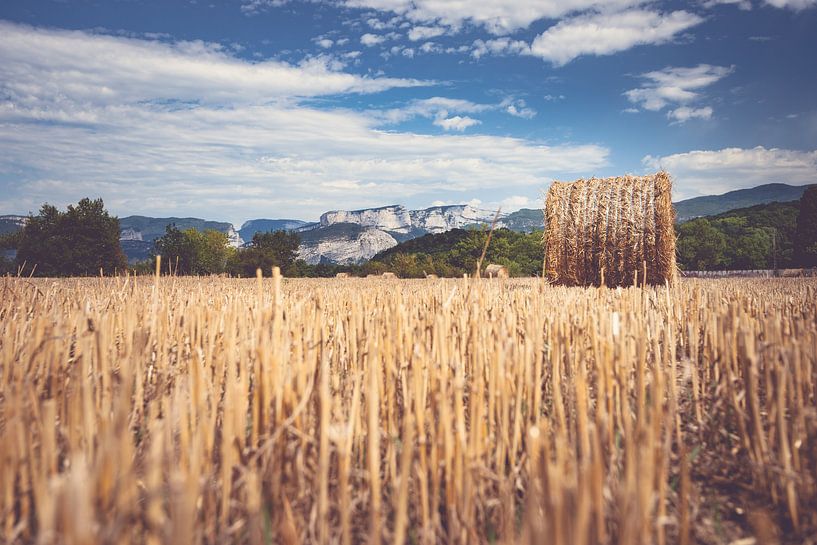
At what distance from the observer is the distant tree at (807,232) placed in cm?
3756

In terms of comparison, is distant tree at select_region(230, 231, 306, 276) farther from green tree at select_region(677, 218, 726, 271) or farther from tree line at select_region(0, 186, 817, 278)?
green tree at select_region(677, 218, 726, 271)

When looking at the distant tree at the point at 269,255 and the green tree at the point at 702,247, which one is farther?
the green tree at the point at 702,247

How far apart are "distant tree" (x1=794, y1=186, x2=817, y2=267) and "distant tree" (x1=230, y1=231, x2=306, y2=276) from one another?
38.6 metres

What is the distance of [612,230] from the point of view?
27.7ft

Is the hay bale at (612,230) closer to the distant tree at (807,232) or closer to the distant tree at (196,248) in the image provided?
the distant tree at (807,232)

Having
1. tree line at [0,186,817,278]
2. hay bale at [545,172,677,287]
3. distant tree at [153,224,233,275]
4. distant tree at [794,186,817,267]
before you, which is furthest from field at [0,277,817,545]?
distant tree at [153,224,233,275]

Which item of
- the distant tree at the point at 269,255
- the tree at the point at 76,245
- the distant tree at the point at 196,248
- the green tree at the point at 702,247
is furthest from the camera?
the green tree at the point at 702,247

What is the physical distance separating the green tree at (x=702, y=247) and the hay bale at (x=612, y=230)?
164ft

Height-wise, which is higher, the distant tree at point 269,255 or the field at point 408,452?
the distant tree at point 269,255

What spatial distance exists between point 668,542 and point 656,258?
7633 millimetres

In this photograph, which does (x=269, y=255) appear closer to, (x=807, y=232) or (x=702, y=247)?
(x=807, y=232)

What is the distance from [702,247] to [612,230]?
53664 mm

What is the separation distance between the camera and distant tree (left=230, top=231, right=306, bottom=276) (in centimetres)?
3717

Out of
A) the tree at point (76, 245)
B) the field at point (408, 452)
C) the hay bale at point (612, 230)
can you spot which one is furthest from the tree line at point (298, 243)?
the field at point (408, 452)
